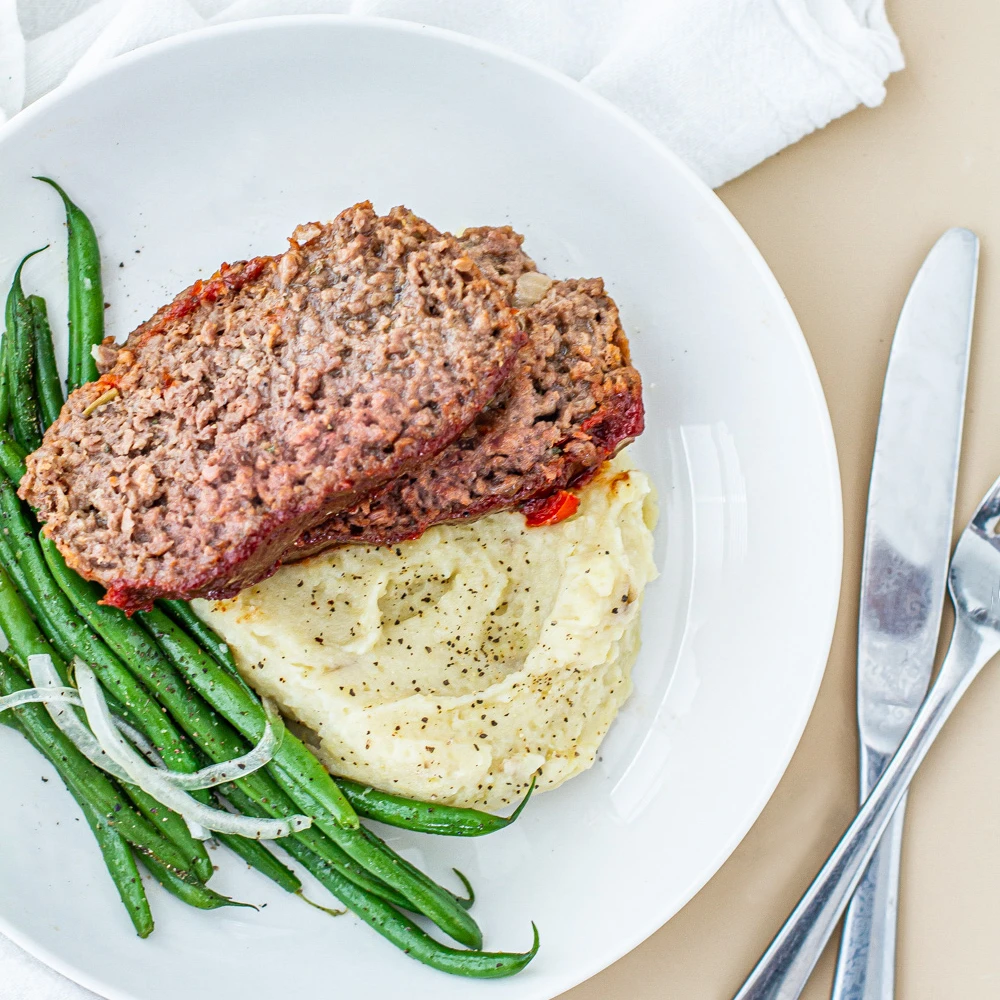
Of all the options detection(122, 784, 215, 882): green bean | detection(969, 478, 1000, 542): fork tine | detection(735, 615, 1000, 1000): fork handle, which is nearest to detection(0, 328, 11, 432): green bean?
detection(122, 784, 215, 882): green bean

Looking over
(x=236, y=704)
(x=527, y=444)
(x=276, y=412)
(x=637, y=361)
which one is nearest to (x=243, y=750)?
(x=236, y=704)

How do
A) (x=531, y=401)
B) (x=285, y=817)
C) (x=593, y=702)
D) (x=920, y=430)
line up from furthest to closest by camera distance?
(x=920, y=430) → (x=593, y=702) → (x=285, y=817) → (x=531, y=401)

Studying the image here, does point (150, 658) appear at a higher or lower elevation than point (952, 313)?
lower

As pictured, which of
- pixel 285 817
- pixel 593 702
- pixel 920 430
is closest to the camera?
pixel 285 817

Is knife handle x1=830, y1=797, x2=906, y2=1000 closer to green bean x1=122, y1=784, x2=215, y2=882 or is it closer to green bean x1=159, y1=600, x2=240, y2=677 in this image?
green bean x1=122, y1=784, x2=215, y2=882

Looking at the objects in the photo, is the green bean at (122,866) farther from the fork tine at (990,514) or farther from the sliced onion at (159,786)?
the fork tine at (990,514)

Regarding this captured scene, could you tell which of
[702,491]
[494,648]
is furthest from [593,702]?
[702,491]

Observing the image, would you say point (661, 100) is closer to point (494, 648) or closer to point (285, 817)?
point (494, 648)
